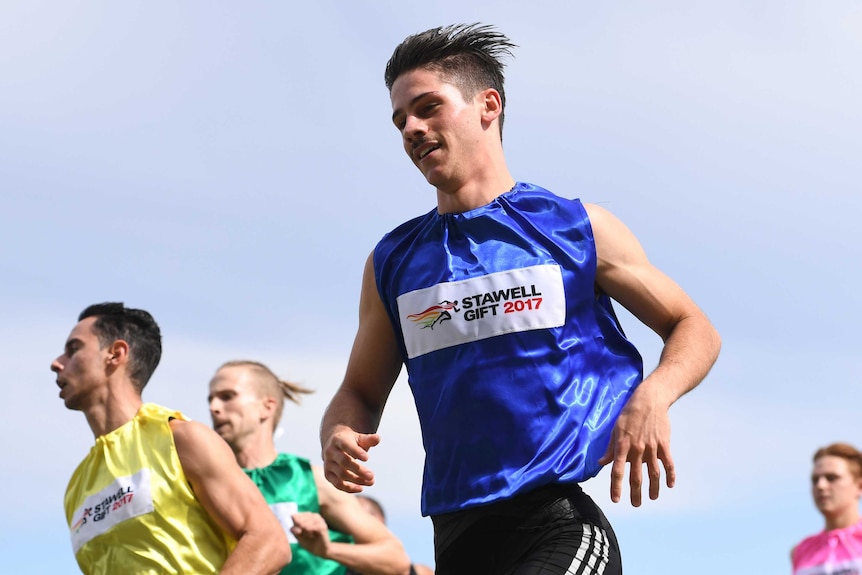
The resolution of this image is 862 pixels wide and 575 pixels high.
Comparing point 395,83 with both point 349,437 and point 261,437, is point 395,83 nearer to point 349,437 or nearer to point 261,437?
point 349,437

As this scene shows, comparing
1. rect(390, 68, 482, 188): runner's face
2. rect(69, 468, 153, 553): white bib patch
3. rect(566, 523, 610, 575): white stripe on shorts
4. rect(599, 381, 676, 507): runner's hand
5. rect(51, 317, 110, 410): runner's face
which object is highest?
rect(51, 317, 110, 410): runner's face

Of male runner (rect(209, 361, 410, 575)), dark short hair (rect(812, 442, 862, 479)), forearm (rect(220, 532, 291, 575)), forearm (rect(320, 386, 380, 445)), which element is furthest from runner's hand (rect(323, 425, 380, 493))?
dark short hair (rect(812, 442, 862, 479))

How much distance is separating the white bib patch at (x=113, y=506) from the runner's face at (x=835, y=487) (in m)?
6.95

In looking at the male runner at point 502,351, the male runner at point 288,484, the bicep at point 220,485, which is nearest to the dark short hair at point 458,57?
the male runner at point 502,351

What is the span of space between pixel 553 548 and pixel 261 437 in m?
4.52

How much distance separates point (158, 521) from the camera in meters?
5.55

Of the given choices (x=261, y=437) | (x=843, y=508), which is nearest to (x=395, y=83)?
(x=261, y=437)

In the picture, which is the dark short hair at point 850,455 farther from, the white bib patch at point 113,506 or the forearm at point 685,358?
the forearm at point 685,358

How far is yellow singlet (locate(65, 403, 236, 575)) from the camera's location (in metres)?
5.51

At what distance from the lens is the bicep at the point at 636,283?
369cm

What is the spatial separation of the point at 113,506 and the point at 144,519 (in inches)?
8.2

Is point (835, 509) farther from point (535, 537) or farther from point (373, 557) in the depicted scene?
point (535, 537)

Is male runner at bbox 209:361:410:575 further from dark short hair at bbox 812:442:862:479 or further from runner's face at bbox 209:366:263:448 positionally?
dark short hair at bbox 812:442:862:479

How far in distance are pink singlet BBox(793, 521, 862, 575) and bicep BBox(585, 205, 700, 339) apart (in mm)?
7435
